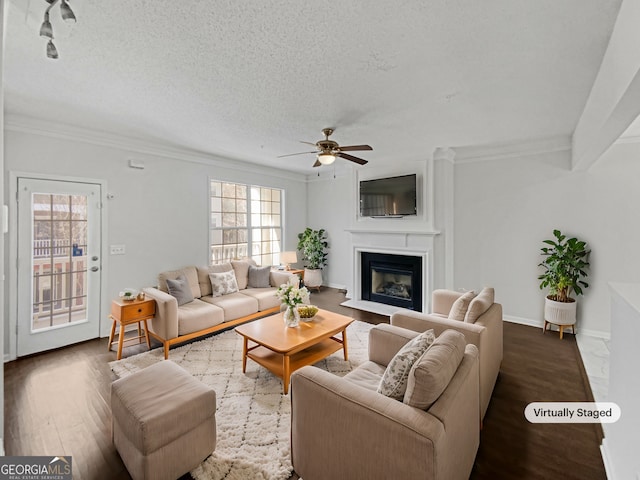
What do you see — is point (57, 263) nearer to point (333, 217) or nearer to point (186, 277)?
point (186, 277)

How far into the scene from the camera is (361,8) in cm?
165

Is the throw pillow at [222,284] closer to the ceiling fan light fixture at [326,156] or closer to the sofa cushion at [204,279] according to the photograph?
the sofa cushion at [204,279]

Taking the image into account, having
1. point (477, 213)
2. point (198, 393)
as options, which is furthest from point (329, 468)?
point (477, 213)

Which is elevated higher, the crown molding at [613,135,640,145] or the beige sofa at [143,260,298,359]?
the crown molding at [613,135,640,145]

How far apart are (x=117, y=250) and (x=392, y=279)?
433 cm

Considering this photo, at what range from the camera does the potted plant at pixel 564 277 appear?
3816 mm

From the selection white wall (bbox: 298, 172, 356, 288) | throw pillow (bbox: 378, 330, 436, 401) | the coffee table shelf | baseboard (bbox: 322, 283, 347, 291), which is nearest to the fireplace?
white wall (bbox: 298, 172, 356, 288)

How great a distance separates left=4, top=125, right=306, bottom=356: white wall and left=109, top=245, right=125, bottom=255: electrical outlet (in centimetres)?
6

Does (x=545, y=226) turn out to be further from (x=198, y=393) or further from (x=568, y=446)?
(x=198, y=393)

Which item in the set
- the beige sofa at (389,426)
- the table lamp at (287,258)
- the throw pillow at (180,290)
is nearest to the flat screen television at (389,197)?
the table lamp at (287,258)

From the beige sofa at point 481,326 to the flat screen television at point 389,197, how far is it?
87.7 inches

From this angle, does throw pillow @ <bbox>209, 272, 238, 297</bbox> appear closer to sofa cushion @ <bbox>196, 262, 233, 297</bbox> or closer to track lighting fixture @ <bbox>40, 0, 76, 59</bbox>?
sofa cushion @ <bbox>196, 262, 233, 297</bbox>

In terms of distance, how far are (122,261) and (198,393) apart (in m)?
3.03

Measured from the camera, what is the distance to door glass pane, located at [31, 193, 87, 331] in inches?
136
